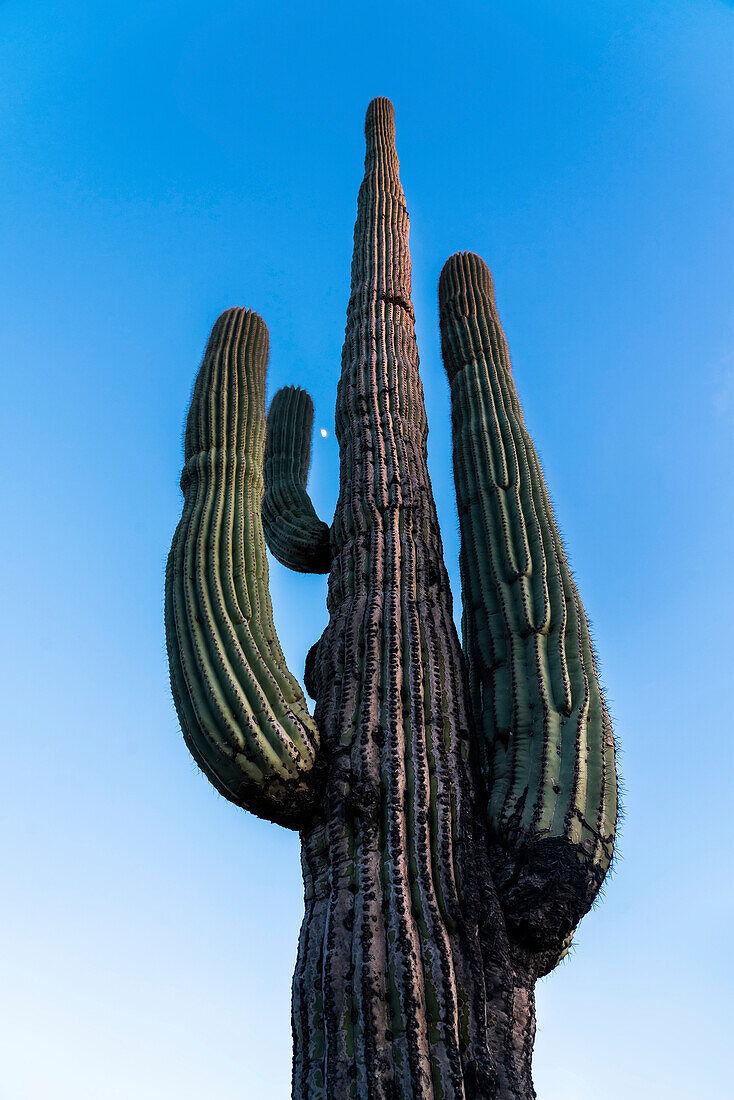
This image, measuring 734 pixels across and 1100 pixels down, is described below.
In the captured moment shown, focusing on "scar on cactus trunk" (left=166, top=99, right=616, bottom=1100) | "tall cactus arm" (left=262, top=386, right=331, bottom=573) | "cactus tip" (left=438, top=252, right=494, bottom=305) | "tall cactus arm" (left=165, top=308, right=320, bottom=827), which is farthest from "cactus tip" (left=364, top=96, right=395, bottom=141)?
"tall cactus arm" (left=165, top=308, right=320, bottom=827)

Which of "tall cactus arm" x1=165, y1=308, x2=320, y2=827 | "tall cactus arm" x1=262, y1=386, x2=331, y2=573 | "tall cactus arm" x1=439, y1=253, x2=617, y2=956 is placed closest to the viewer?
"tall cactus arm" x1=439, y1=253, x2=617, y2=956

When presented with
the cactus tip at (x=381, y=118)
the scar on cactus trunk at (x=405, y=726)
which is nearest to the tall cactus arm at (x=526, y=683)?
the scar on cactus trunk at (x=405, y=726)

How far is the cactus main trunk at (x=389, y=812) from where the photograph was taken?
238 cm

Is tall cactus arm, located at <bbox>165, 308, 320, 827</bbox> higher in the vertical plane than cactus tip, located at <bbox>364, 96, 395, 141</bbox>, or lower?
lower

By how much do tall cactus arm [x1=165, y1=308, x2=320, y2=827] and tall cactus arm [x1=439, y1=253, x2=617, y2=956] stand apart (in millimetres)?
763

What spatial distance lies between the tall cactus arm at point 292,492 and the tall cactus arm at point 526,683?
1.00m

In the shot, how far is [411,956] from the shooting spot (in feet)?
8.13

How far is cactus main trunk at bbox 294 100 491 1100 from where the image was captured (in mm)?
2385

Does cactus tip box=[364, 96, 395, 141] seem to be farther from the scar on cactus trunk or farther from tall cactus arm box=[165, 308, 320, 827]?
tall cactus arm box=[165, 308, 320, 827]

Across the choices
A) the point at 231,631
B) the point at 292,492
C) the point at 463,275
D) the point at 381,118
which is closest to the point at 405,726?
the point at 231,631

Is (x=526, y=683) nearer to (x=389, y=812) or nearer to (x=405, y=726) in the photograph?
(x=405, y=726)

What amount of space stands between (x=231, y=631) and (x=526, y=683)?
3.95 ft

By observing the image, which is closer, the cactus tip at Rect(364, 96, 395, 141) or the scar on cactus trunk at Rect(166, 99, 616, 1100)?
the scar on cactus trunk at Rect(166, 99, 616, 1100)

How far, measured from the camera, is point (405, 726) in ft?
10.3
